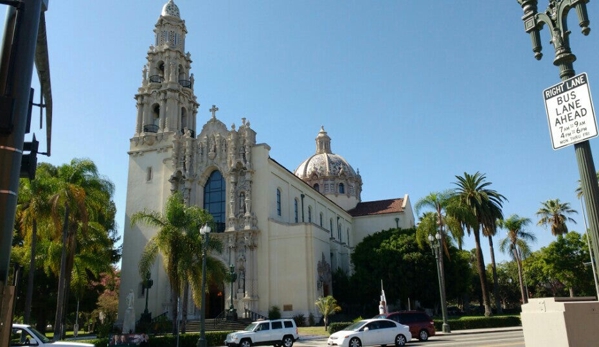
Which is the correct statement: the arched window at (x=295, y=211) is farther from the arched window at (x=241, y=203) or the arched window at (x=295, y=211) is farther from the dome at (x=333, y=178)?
the dome at (x=333, y=178)

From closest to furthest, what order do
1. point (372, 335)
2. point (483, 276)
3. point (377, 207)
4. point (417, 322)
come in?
point (372, 335), point (417, 322), point (483, 276), point (377, 207)

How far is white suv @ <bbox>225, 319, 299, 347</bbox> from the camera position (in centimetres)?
2556

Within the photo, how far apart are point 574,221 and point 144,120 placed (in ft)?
167

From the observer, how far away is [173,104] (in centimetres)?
5097

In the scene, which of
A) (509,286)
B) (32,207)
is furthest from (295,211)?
(509,286)

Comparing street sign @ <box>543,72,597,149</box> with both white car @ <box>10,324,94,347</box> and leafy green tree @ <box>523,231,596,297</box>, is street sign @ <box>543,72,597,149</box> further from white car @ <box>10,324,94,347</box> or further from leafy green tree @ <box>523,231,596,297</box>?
leafy green tree @ <box>523,231,596,297</box>

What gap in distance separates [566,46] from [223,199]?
42.1 metres

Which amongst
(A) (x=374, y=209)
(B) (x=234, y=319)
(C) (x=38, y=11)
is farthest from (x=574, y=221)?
(C) (x=38, y=11)

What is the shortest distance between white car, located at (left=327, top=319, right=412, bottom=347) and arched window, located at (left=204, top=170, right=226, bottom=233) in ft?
84.4

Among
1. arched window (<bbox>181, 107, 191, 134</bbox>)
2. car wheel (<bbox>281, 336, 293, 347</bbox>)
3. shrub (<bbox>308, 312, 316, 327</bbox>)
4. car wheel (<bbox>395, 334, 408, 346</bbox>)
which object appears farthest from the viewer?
arched window (<bbox>181, 107, 191, 134</bbox>)

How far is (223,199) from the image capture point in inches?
1860

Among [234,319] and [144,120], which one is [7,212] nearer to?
[234,319]

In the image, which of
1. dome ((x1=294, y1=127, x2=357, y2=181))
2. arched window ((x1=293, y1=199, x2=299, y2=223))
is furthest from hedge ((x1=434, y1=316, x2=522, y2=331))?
dome ((x1=294, y1=127, x2=357, y2=181))

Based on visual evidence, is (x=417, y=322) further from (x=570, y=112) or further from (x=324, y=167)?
(x=324, y=167)
